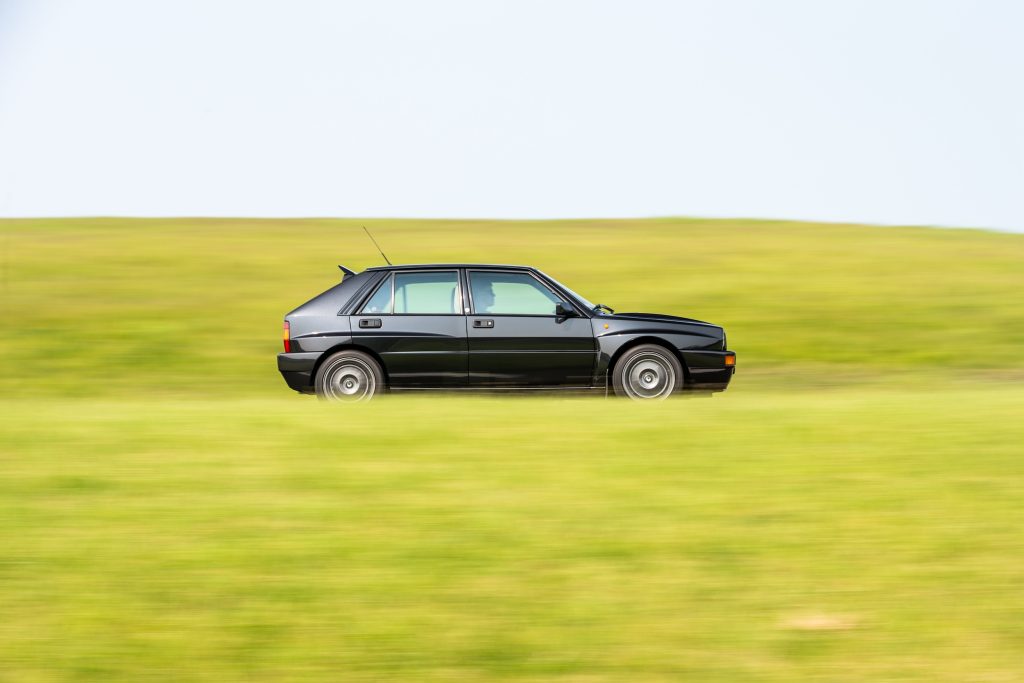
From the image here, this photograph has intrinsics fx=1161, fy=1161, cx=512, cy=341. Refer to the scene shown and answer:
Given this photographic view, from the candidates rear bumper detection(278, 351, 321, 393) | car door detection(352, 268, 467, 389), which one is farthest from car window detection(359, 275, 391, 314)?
rear bumper detection(278, 351, 321, 393)

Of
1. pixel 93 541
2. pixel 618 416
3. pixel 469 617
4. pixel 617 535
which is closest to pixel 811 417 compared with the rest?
pixel 618 416

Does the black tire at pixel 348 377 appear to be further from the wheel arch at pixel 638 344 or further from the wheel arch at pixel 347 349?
the wheel arch at pixel 638 344

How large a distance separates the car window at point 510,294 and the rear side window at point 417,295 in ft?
0.73

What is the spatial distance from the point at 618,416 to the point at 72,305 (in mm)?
14471

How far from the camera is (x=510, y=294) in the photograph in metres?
11.5

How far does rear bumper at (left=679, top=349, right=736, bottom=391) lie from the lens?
1130 centimetres

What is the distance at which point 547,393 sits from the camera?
1164 centimetres

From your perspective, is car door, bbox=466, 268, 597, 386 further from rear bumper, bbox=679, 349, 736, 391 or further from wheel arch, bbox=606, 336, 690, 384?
rear bumper, bbox=679, 349, 736, 391

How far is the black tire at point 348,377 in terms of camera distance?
1120 centimetres

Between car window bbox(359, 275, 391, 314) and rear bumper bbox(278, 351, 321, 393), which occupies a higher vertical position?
car window bbox(359, 275, 391, 314)

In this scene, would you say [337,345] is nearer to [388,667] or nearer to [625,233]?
[388,667]

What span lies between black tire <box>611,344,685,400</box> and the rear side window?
5.74ft

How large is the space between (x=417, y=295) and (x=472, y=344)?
2.44ft

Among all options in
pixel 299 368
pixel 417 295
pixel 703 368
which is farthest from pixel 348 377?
pixel 703 368
